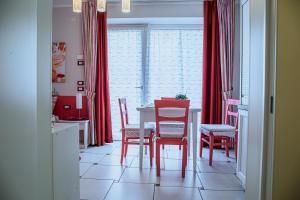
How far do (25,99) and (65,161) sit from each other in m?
0.58

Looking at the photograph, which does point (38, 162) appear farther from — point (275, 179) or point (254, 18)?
point (254, 18)

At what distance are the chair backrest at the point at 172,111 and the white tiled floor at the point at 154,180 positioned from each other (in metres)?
0.69

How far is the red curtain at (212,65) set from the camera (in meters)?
4.55

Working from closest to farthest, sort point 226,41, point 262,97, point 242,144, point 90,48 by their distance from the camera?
point 262,97 → point 242,144 → point 226,41 → point 90,48

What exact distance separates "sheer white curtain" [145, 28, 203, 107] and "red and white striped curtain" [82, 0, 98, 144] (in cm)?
108

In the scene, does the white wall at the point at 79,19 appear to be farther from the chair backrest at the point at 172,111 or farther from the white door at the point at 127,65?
the chair backrest at the point at 172,111

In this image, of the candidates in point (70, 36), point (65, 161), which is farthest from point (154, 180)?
point (70, 36)

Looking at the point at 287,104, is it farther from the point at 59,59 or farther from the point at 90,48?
the point at 59,59

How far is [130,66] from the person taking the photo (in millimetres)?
5156

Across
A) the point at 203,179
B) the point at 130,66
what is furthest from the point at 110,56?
the point at 203,179

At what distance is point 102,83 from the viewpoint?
4.84 meters

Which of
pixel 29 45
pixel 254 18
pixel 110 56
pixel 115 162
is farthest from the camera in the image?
pixel 110 56

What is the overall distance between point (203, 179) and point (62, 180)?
1851mm

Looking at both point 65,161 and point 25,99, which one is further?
point 65,161
